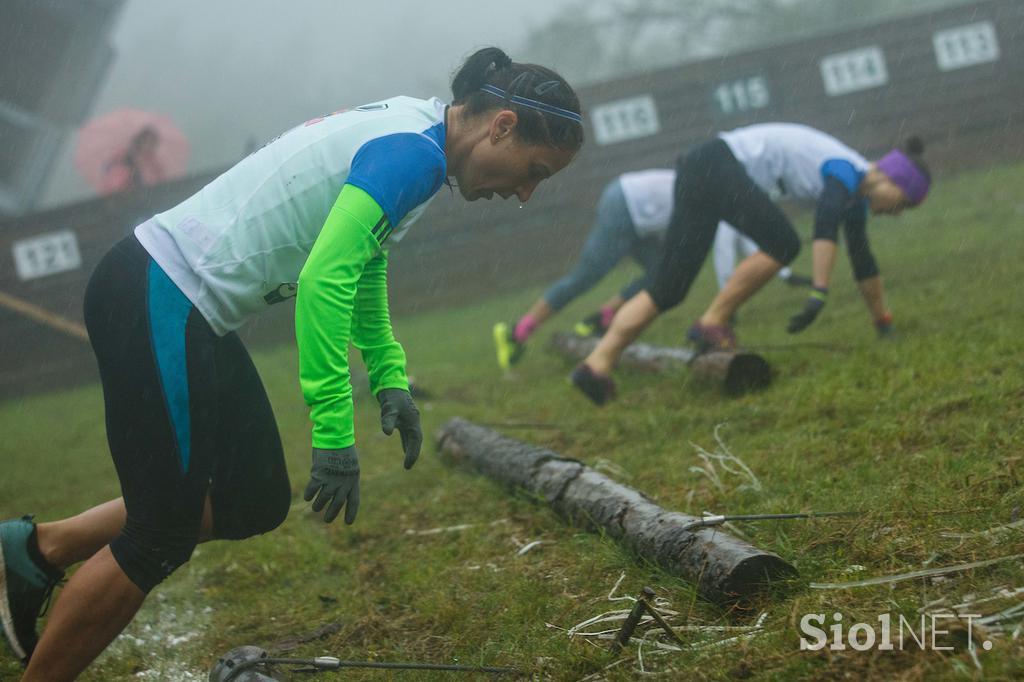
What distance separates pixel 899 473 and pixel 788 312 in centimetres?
462

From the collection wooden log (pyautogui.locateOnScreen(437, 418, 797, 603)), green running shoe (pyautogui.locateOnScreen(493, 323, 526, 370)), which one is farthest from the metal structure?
wooden log (pyautogui.locateOnScreen(437, 418, 797, 603))

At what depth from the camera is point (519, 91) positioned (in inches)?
110

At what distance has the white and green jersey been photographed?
2684 millimetres

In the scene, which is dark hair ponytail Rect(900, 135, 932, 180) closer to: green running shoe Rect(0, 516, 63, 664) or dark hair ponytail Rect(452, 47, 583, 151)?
dark hair ponytail Rect(452, 47, 583, 151)

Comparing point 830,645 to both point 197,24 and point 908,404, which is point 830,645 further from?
point 197,24

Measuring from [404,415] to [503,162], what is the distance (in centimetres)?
83

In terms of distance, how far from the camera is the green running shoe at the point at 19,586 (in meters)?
3.01

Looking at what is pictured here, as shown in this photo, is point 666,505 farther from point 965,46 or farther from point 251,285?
point 965,46

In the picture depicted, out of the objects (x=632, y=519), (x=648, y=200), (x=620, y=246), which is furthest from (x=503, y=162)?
(x=620, y=246)

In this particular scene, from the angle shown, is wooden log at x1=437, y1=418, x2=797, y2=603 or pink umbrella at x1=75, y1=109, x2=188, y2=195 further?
pink umbrella at x1=75, y1=109, x2=188, y2=195

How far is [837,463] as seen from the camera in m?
3.96

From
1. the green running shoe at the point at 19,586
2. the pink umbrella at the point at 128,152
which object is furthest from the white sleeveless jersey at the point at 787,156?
the pink umbrella at the point at 128,152

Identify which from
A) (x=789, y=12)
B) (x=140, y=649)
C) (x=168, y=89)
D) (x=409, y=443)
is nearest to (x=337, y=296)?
(x=409, y=443)

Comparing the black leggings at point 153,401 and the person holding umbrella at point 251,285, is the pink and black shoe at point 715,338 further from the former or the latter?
the black leggings at point 153,401
